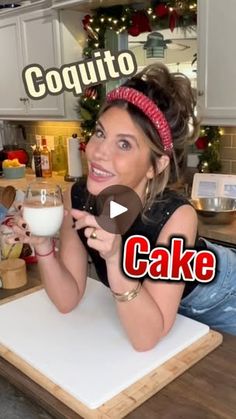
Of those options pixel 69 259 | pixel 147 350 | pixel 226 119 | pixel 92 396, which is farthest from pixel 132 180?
pixel 226 119

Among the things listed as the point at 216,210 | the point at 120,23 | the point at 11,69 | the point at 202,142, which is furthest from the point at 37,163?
the point at 216,210

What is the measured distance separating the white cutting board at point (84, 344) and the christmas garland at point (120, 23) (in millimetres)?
1927

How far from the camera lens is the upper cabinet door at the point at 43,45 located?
3.00 meters

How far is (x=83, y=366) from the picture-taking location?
87 centimetres

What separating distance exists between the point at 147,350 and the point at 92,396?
0.61ft

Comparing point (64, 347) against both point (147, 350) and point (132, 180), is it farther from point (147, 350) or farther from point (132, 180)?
point (132, 180)

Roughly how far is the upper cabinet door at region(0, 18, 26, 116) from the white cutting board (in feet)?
8.39

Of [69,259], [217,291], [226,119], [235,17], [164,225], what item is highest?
[235,17]

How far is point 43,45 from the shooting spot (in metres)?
3.11

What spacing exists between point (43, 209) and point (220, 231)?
135 cm

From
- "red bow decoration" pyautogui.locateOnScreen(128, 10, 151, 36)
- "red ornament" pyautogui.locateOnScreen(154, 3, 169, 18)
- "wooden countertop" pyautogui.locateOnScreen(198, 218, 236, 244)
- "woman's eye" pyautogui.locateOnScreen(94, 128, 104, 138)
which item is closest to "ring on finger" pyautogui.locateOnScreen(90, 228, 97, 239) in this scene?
"woman's eye" pyautogui.locateOnScreen(94, 128, 104, 138)

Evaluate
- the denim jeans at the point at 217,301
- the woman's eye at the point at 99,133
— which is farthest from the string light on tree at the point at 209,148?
the woman's eye at the point at 99,133

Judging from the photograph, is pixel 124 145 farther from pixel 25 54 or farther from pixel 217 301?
pixel 25 54

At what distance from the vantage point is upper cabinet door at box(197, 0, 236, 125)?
2.18m
